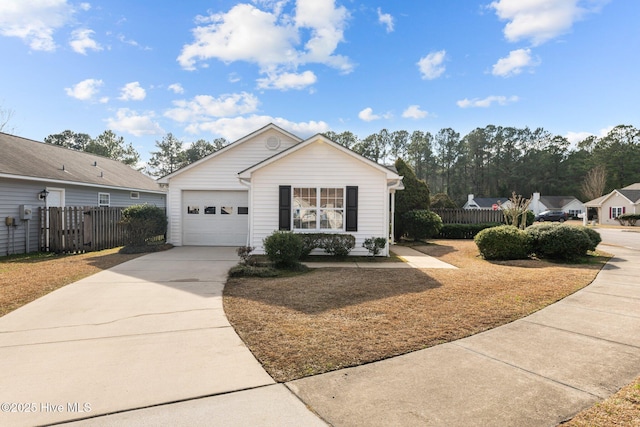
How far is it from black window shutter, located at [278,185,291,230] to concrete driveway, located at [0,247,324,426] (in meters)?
5.10

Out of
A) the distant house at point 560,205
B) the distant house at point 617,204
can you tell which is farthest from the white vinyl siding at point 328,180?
the distant house at point 560,205

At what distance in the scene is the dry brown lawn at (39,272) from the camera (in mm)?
6203

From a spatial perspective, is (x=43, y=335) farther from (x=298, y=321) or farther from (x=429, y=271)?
Result: (x=429, y=271)

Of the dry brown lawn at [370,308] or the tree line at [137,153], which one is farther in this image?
the tree line at [137,153]

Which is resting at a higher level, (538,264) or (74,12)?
(74,12)

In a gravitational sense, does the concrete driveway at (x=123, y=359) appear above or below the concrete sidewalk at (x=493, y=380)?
above

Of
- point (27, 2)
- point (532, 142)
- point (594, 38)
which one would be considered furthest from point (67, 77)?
point (532, 142)

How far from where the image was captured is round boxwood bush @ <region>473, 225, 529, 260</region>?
11.0 m

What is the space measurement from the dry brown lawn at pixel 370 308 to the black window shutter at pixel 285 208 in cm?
288

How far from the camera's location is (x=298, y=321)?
15.9ft

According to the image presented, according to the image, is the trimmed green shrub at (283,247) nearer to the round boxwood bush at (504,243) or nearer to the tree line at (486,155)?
the round boxwood bush at (504,243)

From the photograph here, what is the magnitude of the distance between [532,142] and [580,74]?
67.0 m

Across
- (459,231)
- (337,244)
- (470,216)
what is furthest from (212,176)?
(470,216)

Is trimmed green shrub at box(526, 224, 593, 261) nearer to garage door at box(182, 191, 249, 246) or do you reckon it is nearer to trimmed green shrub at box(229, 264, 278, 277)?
trimmed green shrub at box(229, 264, 278, 277)
